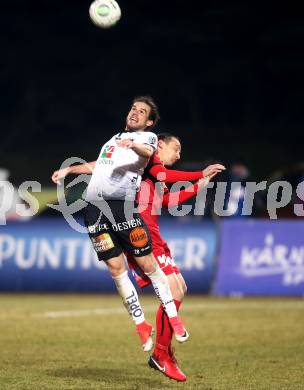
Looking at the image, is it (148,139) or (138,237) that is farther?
(138,237)

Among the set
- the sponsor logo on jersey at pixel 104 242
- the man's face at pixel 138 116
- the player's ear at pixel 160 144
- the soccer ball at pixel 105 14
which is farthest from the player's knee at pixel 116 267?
the soccer ball at pixel 105 14

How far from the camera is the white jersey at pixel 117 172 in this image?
942 cm

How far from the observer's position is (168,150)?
10375 millimetres

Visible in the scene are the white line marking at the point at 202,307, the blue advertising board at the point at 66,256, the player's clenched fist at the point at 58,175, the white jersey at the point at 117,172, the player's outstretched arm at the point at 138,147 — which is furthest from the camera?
the blue advertising board at the point at 66,256

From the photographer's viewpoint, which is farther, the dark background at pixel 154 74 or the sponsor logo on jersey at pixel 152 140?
the dark background at pixel 154 74

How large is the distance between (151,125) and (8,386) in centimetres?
287

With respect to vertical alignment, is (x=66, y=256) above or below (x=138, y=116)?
below

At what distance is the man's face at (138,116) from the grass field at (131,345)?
2524 millimetres

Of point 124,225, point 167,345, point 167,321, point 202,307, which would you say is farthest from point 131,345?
point 202,307

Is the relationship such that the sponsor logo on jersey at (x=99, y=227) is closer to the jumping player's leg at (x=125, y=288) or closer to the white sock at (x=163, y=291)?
the jumping player's leg at (x=125, y=288)

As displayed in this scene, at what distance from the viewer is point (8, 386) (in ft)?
30.1

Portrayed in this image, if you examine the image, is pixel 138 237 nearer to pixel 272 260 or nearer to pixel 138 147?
pixel 138 147

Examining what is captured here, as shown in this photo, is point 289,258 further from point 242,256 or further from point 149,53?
point 149,53

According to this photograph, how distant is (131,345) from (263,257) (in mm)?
6811
